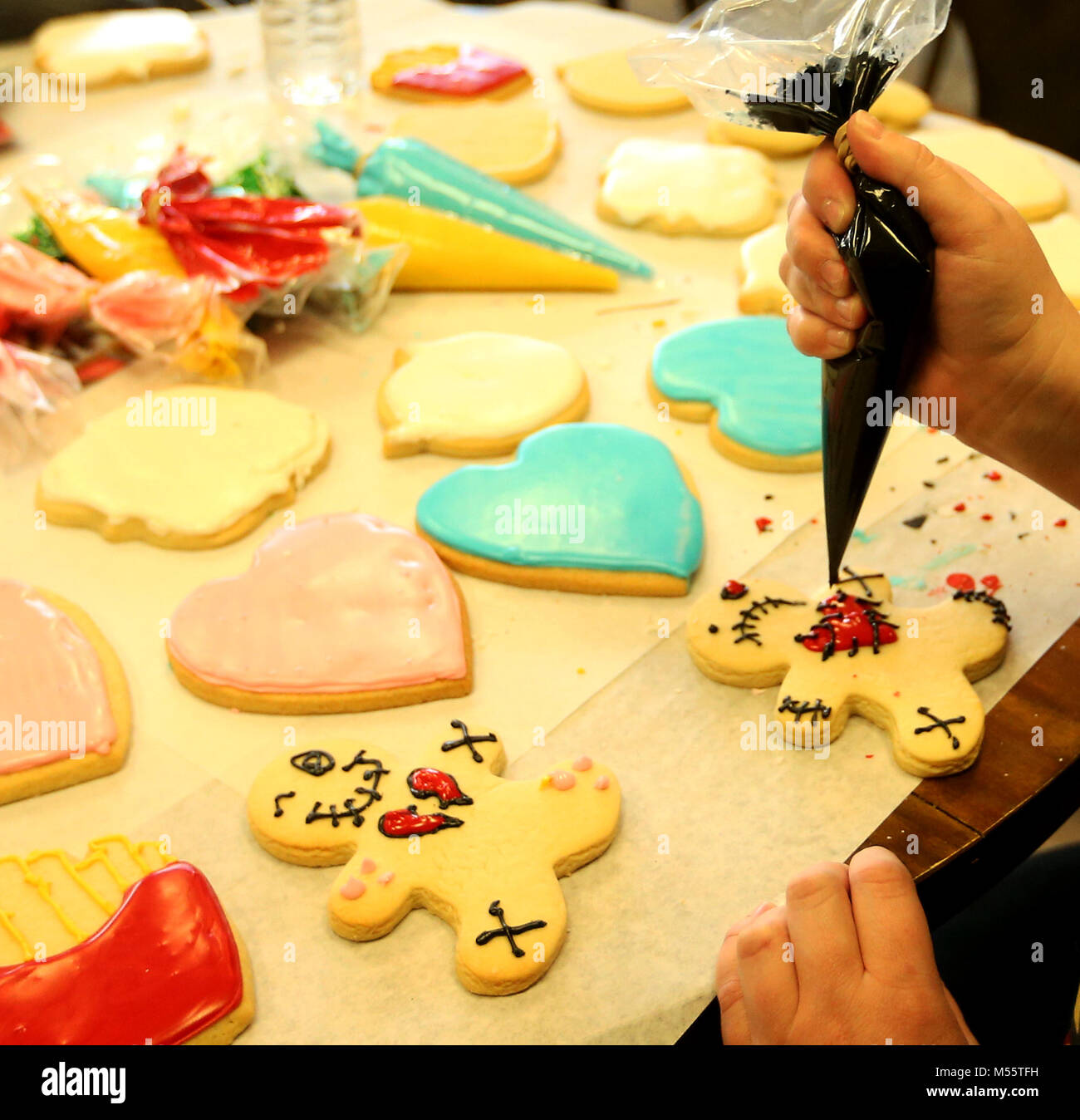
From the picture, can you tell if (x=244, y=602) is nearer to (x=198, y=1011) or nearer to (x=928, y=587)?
(x=198, y=1011)

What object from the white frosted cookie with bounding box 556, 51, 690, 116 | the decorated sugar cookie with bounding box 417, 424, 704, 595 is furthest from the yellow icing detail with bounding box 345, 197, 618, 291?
the white frosted cookie with bounding box 556, 51, 690, 116

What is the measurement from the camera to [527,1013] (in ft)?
3.68

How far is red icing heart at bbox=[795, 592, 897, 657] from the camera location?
1.42 m

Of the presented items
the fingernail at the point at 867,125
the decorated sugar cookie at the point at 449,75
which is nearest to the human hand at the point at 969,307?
the fingernail at the point at 867,125

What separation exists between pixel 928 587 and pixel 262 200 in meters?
1.23

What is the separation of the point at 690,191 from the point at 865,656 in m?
1.16

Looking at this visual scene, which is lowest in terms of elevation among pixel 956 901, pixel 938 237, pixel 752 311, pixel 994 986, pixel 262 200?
pixel 994 986

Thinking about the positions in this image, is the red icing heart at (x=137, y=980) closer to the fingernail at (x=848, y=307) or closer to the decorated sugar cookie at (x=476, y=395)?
the decorated sugar cookie at (x=476, y=395)

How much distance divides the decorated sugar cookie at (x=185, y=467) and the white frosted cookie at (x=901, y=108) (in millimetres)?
1427

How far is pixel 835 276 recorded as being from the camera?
1.29 m

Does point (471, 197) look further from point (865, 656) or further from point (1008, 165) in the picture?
point (865, 656)

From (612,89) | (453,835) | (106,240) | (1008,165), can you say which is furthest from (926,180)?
(612,89)

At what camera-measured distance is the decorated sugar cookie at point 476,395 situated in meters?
1.75
